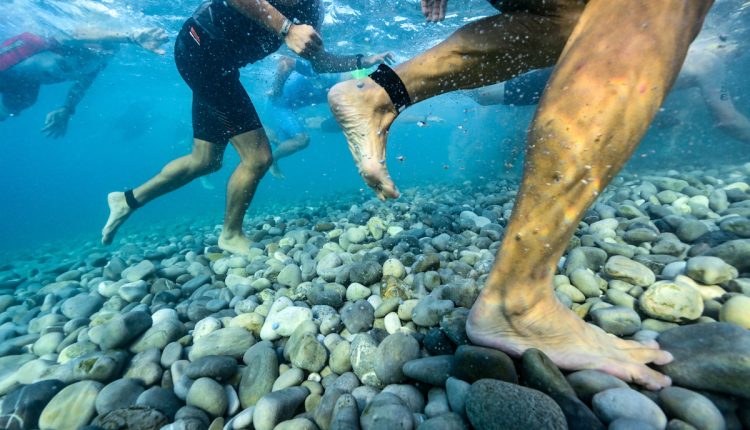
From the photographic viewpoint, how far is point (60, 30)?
13477 millimetres

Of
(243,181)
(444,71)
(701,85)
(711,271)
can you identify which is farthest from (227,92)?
(701,85)

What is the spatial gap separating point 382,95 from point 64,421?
191 centimetres

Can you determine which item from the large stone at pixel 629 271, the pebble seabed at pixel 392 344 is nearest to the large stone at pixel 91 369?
the pebble seabed at pixel 392 344

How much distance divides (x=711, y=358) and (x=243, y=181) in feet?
11.3

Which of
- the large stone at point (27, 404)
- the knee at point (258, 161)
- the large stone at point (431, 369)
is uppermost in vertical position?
the knee at point (258, 161)

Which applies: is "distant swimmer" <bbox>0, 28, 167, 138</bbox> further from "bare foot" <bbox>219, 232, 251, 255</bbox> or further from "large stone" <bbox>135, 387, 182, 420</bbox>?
"large stone" <bbox>135, 387, 182, 420</bbox>

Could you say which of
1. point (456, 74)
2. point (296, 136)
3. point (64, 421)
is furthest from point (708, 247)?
point (296, 136)

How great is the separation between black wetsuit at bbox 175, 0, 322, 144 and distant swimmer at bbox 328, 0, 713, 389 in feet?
8.04

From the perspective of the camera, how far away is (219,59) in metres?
3.07

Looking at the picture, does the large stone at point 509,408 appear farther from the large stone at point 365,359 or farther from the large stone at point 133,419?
the large stone at point 133,419

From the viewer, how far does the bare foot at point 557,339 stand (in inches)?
41.3

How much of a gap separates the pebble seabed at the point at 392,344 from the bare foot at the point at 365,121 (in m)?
0.71

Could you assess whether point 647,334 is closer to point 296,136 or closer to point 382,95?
point 382,95

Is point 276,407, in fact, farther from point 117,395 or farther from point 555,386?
point 555,386
